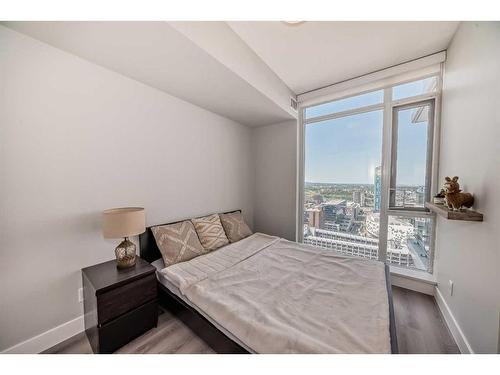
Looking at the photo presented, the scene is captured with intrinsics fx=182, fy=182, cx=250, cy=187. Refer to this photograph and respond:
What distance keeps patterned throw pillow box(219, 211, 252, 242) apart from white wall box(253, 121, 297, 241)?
2.37 feet

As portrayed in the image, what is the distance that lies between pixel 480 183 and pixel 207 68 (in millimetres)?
2297

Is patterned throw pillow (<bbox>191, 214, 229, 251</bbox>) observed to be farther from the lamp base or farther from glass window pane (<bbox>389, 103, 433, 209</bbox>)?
glass window pane (<bbox>389, 103, 433, 209</bbox>)

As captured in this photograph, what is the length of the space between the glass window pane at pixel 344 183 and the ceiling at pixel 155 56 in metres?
1.23

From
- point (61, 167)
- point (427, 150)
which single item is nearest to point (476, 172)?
point (427, 150)

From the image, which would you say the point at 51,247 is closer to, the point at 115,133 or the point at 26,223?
the point at 26,223

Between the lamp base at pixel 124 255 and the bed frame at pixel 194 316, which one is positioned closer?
the bed frame at pixel 194 316

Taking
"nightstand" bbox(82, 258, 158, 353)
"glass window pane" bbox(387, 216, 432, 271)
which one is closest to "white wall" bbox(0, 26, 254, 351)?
"nightstand" bbox(82, 258, 158, 353)

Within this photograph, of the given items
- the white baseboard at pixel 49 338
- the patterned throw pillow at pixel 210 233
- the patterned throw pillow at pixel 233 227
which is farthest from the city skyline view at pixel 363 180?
the white baseboard at pixel 49 338

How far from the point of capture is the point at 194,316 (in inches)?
56.1

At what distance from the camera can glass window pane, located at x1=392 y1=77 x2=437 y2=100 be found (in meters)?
2.21

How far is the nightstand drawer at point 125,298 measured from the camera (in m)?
1.29

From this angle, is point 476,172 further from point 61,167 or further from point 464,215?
point 61,167

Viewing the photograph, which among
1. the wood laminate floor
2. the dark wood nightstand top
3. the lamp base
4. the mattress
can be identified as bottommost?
the wood laminate floor

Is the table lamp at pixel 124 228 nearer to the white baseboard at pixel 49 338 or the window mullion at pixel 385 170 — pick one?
the white baseboard at pixel 49 338
